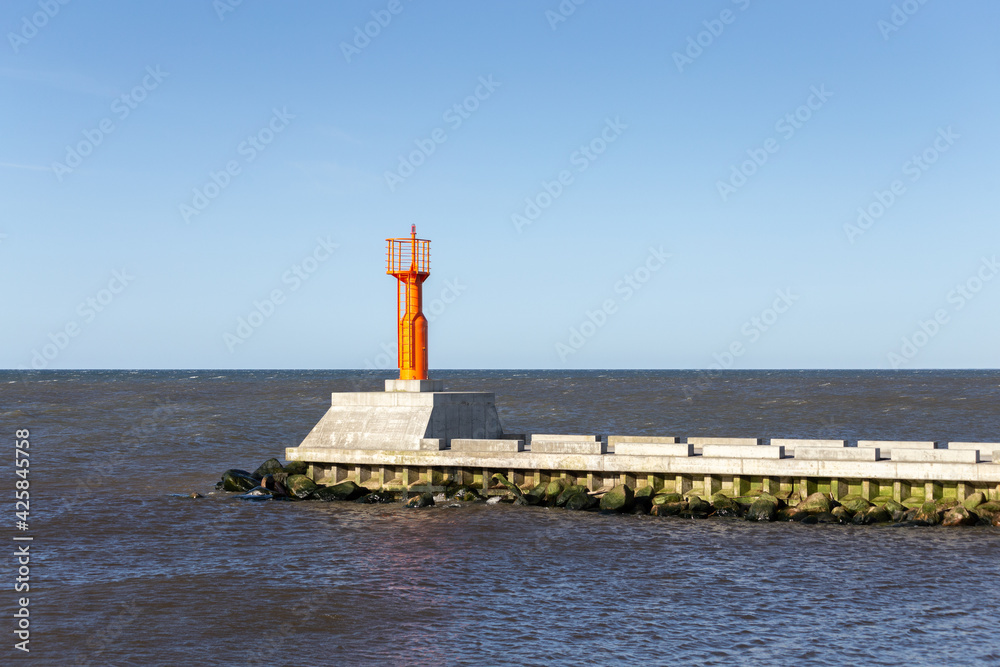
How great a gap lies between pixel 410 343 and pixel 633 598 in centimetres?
1358

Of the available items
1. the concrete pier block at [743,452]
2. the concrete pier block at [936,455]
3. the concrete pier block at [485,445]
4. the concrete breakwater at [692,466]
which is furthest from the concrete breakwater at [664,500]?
the concrete pier block at [936,455]

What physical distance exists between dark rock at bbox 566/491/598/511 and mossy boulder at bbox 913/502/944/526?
23.3 ft

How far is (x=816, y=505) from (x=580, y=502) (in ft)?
17.6

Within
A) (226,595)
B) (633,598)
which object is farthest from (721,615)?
(226,595)

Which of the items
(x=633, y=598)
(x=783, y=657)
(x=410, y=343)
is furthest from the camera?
(x=410, y=343)

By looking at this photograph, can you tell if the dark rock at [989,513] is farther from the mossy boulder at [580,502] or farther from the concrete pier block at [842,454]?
the mossy boulder at [580,502]

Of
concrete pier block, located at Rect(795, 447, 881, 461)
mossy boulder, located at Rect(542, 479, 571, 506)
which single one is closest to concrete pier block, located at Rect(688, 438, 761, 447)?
concrete pier block, located at Rect(795, 447, 881, 461)

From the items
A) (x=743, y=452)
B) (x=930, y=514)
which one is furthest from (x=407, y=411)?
(x=930, y=514)

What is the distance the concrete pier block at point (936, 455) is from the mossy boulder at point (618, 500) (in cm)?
609

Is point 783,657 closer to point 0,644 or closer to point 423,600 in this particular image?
point 423,600

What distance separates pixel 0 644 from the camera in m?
12.7

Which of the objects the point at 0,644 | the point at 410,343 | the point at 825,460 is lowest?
the point at 0,644

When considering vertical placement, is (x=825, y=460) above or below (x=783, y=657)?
above

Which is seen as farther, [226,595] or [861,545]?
[861,545]
